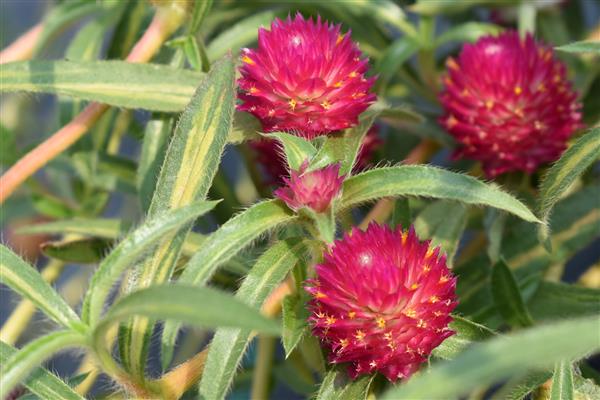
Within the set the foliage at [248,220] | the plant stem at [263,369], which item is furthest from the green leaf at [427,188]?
the plant stem at [263,369]

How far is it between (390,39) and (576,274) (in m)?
0.45

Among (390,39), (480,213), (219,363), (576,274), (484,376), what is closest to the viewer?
(484,376)

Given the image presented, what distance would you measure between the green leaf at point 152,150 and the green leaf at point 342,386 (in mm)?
278

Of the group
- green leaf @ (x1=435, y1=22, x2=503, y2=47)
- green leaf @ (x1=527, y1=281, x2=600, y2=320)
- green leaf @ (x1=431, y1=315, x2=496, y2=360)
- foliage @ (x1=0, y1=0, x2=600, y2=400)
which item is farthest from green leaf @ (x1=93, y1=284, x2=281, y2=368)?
green leaf @ (x1=435, y1=22, x2=503, y2=47)

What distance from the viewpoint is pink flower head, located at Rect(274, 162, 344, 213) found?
1.92 ft

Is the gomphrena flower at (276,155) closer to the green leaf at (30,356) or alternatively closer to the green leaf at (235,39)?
the green leaf at (235,39)

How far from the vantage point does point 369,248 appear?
0.58m

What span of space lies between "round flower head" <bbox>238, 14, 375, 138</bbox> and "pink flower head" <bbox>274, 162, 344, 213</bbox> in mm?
76

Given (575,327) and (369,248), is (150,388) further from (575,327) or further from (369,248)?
(575,327)

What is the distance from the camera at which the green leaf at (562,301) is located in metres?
0.81

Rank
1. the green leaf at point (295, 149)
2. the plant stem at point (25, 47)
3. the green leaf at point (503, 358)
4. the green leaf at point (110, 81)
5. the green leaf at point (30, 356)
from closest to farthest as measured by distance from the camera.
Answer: the green leaf at point (503, 358) → the green leaf at point (30, 356) → the green leaf at point (295, 149) → the green leaf at point (110, 81) → the plant stem at point (25, 47)

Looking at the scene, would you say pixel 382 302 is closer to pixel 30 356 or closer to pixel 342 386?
pixel 342 386

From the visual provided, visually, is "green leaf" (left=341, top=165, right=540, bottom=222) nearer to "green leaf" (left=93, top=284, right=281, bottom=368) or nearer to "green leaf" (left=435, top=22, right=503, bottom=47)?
"green leaf" (left=93, top=284, right=281, bottom=368)

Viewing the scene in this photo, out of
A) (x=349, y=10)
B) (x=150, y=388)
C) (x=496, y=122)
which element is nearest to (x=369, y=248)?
(x=150, y=388)
